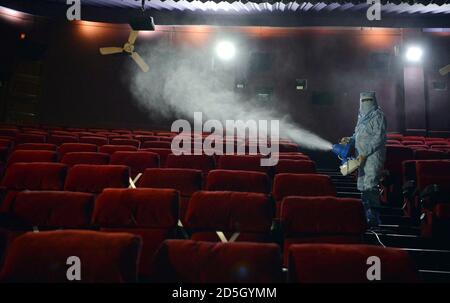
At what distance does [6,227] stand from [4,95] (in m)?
9.90

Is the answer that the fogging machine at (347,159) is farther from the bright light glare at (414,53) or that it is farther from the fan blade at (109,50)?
the fan blade at (109,50)

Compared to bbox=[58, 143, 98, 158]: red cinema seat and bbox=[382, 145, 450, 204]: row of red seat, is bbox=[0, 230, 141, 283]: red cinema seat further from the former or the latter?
bbox=[382, 145, 450, 204]: row of red seat

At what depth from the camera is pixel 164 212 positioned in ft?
7.77

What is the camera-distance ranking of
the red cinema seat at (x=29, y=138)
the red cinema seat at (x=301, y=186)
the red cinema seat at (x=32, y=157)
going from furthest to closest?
1. the red cinema seat at (x=29, y=138)
2. the red cinema seat at (x=32, y=157)
3. the red cinema seat at (x=301, y=186)

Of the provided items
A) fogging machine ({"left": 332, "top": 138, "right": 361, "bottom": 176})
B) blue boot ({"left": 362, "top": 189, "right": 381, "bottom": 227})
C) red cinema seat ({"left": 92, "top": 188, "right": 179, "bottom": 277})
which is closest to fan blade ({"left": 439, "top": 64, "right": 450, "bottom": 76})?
fogging machine ({"left": 332, "top": 138, "right": 361, "bottom": 176})

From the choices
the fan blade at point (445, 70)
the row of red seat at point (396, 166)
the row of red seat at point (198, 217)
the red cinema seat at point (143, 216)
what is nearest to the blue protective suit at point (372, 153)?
the row of red seat at point (396, 166)

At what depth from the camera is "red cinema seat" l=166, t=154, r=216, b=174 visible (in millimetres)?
4359

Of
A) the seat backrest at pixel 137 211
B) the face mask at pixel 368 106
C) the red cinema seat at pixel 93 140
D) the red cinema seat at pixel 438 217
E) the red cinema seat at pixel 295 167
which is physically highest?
the face mask at pixel 368 106

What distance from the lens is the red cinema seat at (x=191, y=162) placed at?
4.36 m

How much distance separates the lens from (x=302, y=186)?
121 inches

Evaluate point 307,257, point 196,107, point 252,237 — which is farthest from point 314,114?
point 307,257

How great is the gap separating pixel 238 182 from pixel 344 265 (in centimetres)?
165

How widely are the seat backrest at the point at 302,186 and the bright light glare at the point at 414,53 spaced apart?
29.6 feet

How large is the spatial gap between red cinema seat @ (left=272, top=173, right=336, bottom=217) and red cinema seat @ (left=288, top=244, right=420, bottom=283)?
4.66 feet
